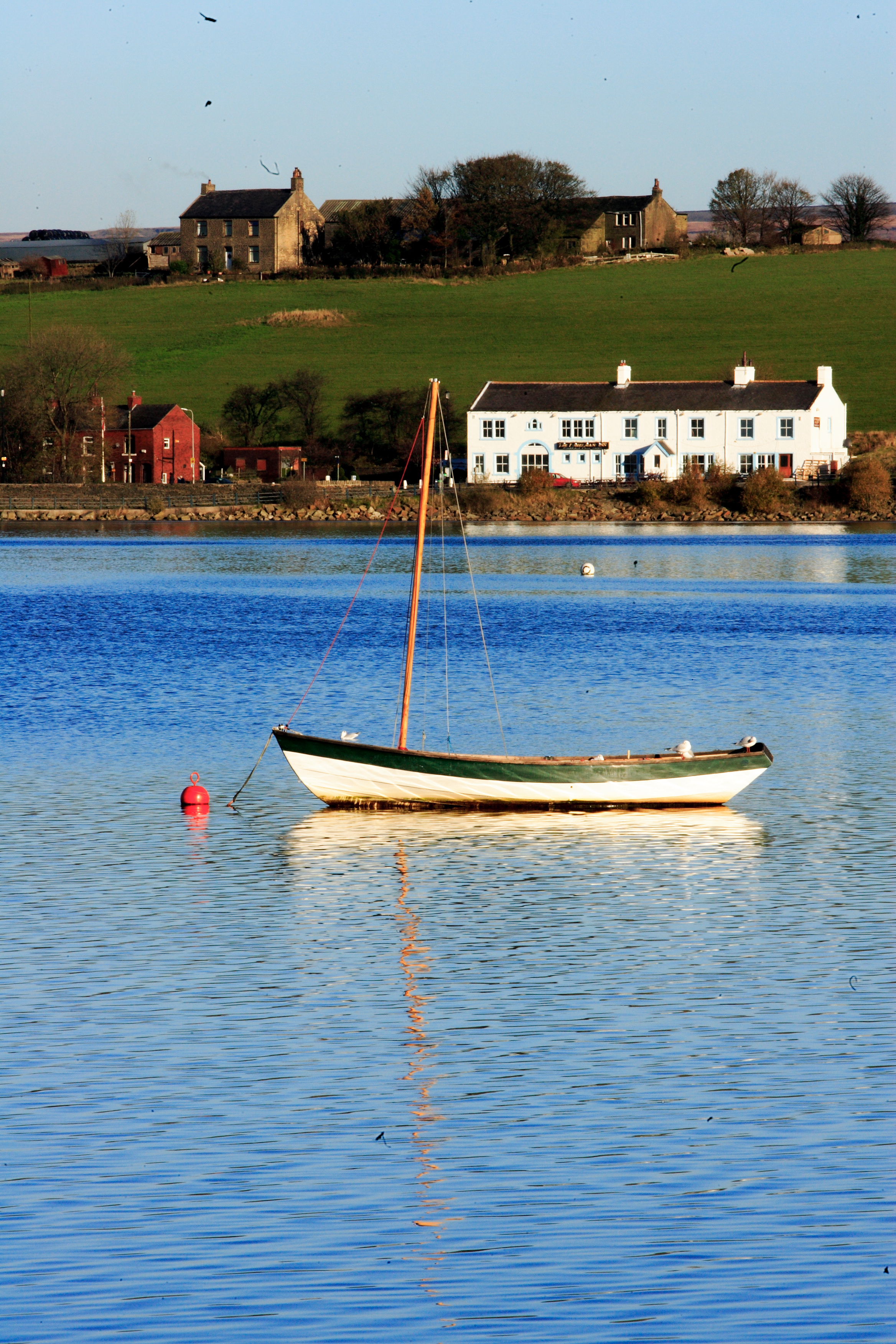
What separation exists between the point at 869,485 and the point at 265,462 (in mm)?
55373

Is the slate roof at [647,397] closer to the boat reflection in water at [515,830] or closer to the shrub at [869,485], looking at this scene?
the shrub at [869,485]

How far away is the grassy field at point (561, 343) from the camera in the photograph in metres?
166

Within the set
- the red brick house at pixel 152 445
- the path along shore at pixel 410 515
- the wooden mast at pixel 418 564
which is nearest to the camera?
the wooden mast at pixel 418 564

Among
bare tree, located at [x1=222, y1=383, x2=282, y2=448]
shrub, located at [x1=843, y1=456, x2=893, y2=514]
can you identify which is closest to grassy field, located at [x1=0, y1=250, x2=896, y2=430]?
bare tree, located at [x1=222, y1=383, x2=282, y2=448]

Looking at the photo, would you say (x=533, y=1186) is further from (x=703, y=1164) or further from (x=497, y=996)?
(x=497, y=996)

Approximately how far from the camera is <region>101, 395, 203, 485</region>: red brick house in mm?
158500

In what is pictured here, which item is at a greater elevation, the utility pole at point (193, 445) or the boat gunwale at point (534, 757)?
the utility pole at point (193, 445)

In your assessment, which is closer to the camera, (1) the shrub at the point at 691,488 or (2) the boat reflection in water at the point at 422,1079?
(2) the boat reflection in water at the point at 422,1079

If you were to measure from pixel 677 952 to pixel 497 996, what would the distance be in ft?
10.0

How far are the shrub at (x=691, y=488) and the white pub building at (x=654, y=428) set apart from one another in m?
1.42

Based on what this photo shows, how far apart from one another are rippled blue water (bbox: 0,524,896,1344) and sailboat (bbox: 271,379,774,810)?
46cm

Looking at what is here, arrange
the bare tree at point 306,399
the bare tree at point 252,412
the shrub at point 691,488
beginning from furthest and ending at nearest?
1. the bare tree at point 252,412
2. the bare tree at point 306,399
3. the shrub at point 691,488

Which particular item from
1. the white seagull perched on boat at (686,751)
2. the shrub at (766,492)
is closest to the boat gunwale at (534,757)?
the white seagull perched on boat at (686,751)

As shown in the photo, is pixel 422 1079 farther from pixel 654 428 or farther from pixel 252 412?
pixel 252 412
